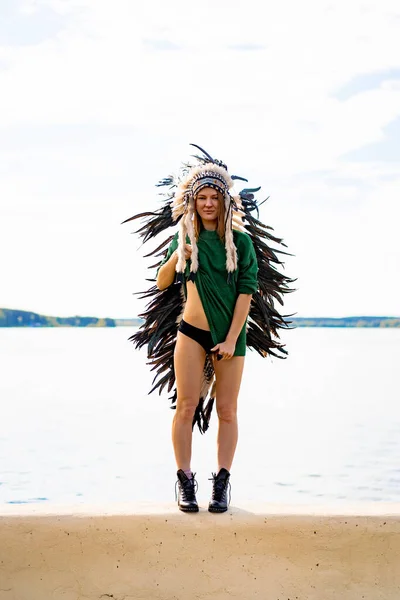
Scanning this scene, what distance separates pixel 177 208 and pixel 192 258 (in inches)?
12.1

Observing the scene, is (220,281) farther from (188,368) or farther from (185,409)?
(185,409)

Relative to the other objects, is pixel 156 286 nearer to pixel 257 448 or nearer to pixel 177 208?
pixel 177 208

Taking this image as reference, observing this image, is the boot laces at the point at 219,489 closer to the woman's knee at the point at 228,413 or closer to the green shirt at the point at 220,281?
the woman's knee at the point at 228,413

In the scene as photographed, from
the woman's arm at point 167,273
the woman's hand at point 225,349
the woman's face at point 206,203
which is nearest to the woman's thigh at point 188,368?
the woman's hand at point 225,349

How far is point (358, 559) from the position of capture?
4.59m

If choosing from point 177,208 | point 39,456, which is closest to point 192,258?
point 177,208

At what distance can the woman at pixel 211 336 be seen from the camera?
15.8ft

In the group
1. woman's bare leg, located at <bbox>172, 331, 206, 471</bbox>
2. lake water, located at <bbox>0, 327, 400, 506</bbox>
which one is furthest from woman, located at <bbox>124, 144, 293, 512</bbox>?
lake water, located at <bbox>0, 327, 400, 506</bbox>

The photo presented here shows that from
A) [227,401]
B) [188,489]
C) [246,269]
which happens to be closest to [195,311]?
[246,269]

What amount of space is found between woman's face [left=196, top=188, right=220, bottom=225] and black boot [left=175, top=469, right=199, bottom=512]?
1163mm

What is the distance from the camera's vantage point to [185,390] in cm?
482

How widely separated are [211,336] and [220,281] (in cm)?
25

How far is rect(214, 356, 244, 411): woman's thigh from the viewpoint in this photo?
4832 millimetres

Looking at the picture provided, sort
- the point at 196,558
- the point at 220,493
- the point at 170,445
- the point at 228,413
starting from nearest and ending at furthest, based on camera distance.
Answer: the point at 196,558, the point at 220,493, the point at 228,413, the point at 170,445
